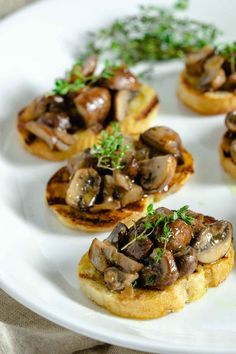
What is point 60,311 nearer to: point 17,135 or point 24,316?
point 24,316

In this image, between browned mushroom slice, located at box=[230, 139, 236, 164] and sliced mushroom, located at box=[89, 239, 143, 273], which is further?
browned mushroom slice, located at box=[230, 139, 236, 164]

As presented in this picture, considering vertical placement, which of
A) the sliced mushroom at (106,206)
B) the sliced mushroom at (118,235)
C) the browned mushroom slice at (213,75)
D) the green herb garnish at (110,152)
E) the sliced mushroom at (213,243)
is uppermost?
the sliced mushroom at (118,235)

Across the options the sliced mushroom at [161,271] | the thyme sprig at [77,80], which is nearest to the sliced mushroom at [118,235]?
the sliced mushroom at [161,271]

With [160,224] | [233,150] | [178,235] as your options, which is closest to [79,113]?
[233,150]

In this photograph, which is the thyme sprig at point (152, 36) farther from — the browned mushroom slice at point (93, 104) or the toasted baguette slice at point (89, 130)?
the browned mushroom slice at point (93, 104)

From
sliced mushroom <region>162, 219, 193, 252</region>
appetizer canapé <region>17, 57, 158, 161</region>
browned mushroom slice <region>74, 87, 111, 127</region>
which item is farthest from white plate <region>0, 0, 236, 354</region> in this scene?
browned mushroom slice <region>74, 87, 111, 127</region>

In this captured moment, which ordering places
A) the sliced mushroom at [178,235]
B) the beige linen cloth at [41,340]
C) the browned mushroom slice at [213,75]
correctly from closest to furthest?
1. the beige linen cloth at [41,340]
2. the sliced mushroom at [178,235]
3. the browned mushroom slice at [213,75]

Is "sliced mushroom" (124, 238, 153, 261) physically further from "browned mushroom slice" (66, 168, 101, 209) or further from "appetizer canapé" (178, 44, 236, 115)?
"appetizer canapé" (178, 44, 236, 115)
